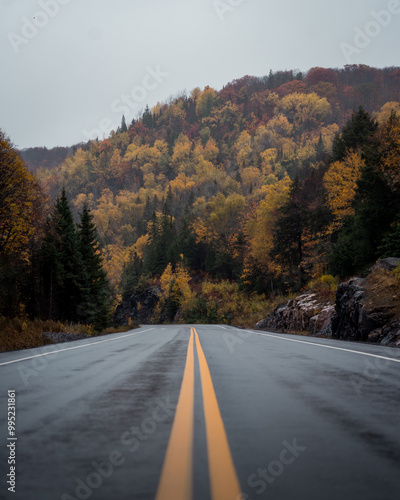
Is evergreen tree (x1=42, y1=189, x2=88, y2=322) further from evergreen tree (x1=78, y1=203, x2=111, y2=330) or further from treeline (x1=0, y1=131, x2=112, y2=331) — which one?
evergreen tree (x1=78, y1=203, x2=111, y2=330)

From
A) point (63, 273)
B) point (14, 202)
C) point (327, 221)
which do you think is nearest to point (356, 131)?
point (327, 221)

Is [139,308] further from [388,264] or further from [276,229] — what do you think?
[388,264]

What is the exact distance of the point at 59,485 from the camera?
2.16 meters

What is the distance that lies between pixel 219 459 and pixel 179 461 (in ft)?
0.84

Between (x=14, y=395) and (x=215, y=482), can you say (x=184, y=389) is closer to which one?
(x=14, y=395)

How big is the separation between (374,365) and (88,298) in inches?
1207

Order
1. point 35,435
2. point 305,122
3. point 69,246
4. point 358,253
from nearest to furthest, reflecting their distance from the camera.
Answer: point 35,435, point 358,253, point 69,246, point 305,122

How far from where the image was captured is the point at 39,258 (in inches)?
1137

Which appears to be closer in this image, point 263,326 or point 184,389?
point 184,389

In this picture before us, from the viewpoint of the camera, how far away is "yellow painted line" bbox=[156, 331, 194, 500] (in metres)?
2.07

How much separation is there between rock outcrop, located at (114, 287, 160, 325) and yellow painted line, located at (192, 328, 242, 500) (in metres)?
79.1

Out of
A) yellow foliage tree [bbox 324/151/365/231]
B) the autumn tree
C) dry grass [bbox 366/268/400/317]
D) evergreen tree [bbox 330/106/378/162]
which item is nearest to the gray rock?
dry grass [bbox 366/268/400/317]

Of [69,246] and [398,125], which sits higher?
[398,125]

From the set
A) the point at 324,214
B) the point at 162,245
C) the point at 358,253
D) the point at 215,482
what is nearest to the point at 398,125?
the point at 358,253
